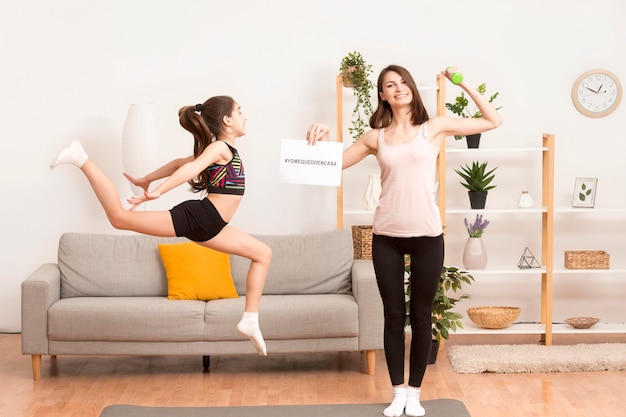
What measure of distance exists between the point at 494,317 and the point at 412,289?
5.93ft

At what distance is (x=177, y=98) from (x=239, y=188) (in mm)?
2537

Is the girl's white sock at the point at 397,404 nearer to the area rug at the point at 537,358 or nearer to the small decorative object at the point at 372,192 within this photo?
the area rug at the point at 537,358

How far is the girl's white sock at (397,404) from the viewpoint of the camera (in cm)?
433

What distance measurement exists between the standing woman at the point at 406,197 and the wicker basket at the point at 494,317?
169cm

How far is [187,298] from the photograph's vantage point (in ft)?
18.0

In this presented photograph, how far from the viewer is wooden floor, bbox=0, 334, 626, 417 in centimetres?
477

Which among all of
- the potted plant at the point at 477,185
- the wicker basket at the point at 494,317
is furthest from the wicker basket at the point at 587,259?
the potted plant at the point at 477,185

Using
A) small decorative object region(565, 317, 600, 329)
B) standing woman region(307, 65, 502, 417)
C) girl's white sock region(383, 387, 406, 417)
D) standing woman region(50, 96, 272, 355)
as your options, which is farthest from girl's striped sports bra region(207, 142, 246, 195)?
small decorative object region(565, 317, 600, 329)

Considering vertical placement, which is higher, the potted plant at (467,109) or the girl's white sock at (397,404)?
the potted plant at (467,109)

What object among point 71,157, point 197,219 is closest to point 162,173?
point 197,219

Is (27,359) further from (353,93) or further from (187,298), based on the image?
(353,93)

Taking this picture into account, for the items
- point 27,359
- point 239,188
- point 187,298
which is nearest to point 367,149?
point 239,188

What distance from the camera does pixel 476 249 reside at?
605cm

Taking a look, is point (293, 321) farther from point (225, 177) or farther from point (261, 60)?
point (261, 60)
